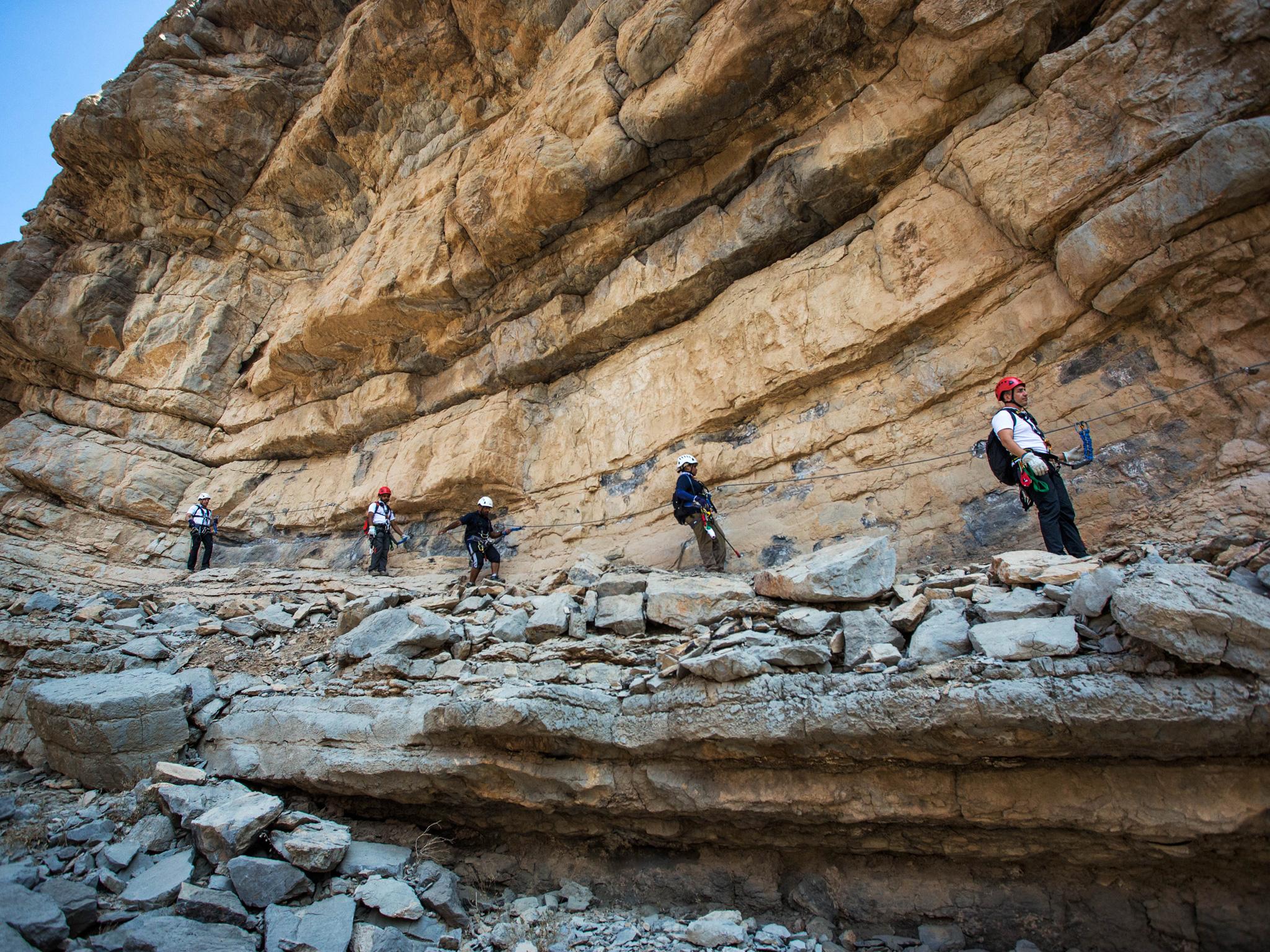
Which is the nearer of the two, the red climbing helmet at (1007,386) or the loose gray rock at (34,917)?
the loose gray rock at (34,917)

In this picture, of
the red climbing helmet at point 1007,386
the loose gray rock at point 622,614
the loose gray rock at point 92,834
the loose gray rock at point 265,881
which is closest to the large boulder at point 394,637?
the loose gray rock at point 622,614

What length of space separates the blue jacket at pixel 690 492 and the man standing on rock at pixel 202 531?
1163 cm

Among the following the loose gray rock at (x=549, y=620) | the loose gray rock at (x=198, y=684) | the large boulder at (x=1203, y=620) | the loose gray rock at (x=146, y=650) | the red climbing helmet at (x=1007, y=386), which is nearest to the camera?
the large boulder at (x=1203, y=620)

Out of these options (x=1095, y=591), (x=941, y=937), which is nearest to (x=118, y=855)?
(x=941, y=937)

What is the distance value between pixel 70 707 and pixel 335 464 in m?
9.77

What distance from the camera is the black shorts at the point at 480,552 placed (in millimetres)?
10367

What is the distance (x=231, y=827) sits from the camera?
4672mm

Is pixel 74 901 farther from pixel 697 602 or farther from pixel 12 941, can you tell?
pixel 697 602

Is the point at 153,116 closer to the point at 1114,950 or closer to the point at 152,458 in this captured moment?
the point at 152,458

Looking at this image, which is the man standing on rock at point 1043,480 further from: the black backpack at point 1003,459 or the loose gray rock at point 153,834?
the loose gray rock at point 153,834

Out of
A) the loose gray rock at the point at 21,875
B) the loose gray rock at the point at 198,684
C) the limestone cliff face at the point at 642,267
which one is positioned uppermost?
the limestone cliff face at the point at 642,267

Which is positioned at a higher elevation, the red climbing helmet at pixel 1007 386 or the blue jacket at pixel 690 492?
the red climbing helmet at pixel 1007 386

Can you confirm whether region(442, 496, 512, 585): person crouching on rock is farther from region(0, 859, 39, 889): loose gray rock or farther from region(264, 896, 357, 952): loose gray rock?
region(0, 859, 39, 889): loose gray rock

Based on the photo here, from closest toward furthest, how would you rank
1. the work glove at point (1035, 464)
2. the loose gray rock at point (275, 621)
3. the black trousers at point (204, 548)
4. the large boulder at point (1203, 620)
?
the large boulder at point (1203, 620) < the work glove at point (1035, 464) < the loose gray rock at point (275, 621) < the black trousers at point (204, 548)
